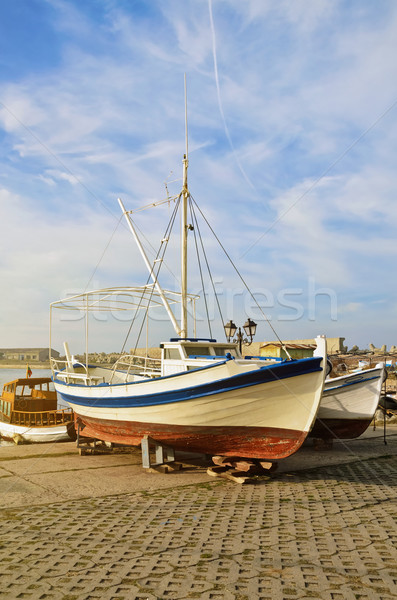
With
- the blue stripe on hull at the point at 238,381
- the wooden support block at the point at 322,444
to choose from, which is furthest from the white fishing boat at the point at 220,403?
the wooden support block at the point at 322,444

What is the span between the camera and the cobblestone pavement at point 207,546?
14.6 feet

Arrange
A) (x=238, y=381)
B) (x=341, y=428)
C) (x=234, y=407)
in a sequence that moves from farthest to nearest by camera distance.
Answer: (x=341, y=428) → (x=234, y=407) → (x=238, y=381)

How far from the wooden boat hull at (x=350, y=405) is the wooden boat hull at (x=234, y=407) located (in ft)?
14.0

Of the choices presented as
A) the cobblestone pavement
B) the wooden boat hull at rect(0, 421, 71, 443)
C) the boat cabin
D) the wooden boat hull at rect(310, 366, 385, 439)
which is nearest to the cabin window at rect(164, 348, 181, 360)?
the boat cabin

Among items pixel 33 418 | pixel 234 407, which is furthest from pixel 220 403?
pixel 33 418

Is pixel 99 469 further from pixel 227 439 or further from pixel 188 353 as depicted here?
pixel 188 353

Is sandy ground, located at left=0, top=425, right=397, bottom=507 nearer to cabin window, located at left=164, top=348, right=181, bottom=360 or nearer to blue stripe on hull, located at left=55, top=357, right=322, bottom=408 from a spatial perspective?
blue stripe on hull, located at left=55, top=357, right=322, bottom=408

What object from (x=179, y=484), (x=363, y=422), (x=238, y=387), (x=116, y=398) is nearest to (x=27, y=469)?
(x=116, y=398)

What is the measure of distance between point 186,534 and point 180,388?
3666 millimetres

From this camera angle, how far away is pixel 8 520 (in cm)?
647

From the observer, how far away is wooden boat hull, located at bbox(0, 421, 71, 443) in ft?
52.5

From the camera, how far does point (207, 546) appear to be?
5.50m

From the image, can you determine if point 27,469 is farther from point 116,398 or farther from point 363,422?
point 363,422

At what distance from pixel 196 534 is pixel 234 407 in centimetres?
314
